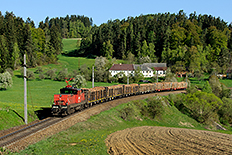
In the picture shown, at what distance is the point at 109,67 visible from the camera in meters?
123

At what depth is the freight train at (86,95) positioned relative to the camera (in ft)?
89.7

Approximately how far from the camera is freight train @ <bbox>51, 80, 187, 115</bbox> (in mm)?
27344

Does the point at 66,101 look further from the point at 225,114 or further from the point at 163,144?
the point at 225,114

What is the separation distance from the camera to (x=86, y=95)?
116ft

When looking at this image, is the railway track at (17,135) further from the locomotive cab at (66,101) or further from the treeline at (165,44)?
the treeline at (165,44)

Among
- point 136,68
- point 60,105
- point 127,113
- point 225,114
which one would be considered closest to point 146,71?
point 136,68

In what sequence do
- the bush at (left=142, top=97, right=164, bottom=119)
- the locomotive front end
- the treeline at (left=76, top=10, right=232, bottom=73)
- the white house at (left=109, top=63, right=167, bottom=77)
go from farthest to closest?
1. the treeline at (left=76, top=10, right=232, bottom=73)
2. the white house at (left=109, top=63, right=167, bottom=77)
3. the bush at (left=142, top=97, right=164, bottom=119)
4. the locomotive front end

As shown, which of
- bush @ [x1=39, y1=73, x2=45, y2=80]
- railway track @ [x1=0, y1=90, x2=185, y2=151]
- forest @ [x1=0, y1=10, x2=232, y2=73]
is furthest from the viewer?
forest @ [x1=0, y1=10, x2=232, y2=73]

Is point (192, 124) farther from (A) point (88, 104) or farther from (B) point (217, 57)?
(B) point (217, 57)

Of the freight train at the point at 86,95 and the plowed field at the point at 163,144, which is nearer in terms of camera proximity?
the plowed field at the point at 163,144

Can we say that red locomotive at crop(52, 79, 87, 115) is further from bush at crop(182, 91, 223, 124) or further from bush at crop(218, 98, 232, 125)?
bush at crop(218, 98, 232, 125)

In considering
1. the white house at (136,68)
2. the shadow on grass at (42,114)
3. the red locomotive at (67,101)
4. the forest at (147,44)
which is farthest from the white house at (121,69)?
Result: the shadow on grass at (42,114)

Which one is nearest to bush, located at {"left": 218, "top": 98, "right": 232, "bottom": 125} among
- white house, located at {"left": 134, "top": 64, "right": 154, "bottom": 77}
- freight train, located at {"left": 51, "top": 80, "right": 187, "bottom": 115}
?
freight train, located at {"left": 51, "top": 80, "right": 187, "bottom": 115}

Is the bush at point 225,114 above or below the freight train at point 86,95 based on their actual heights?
below
